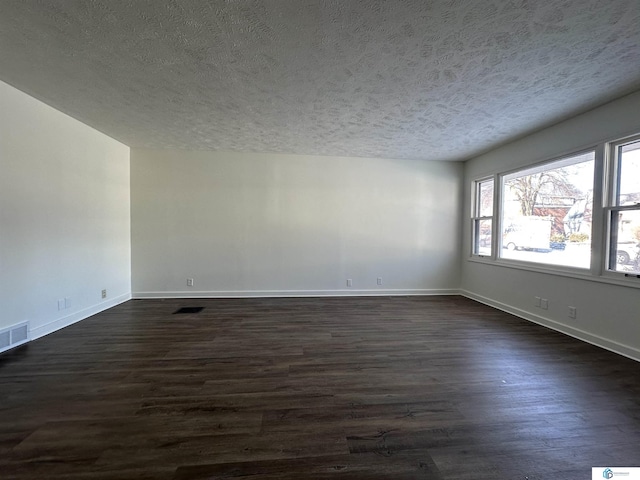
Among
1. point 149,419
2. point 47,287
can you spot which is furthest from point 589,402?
point 47,287

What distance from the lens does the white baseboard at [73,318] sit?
2.80m

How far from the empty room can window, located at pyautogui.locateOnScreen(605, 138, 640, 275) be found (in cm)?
2

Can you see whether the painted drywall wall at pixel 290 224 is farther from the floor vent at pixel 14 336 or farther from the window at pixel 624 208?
the window at pixel 624 208

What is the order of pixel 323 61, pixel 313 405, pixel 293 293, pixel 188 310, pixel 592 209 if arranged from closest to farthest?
1. pixel 313 405
2. pixel 323 61
3. pixel 592 209
4. pixel 188 310
5. pixel 293 293

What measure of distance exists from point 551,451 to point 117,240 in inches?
217

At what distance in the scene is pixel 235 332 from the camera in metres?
3.05

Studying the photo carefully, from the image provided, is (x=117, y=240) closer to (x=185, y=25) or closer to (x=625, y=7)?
(x=185, y=25)

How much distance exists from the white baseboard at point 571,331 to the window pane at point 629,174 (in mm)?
1485

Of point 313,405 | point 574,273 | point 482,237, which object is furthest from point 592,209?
point 313,405

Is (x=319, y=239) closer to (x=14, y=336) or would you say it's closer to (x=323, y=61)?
(x=323, y=61)

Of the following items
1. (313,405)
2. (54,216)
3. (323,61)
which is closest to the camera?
(313,405)

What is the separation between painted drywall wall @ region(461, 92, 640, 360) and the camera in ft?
8.23

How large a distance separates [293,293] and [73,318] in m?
3.14

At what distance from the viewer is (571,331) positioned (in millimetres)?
2996
